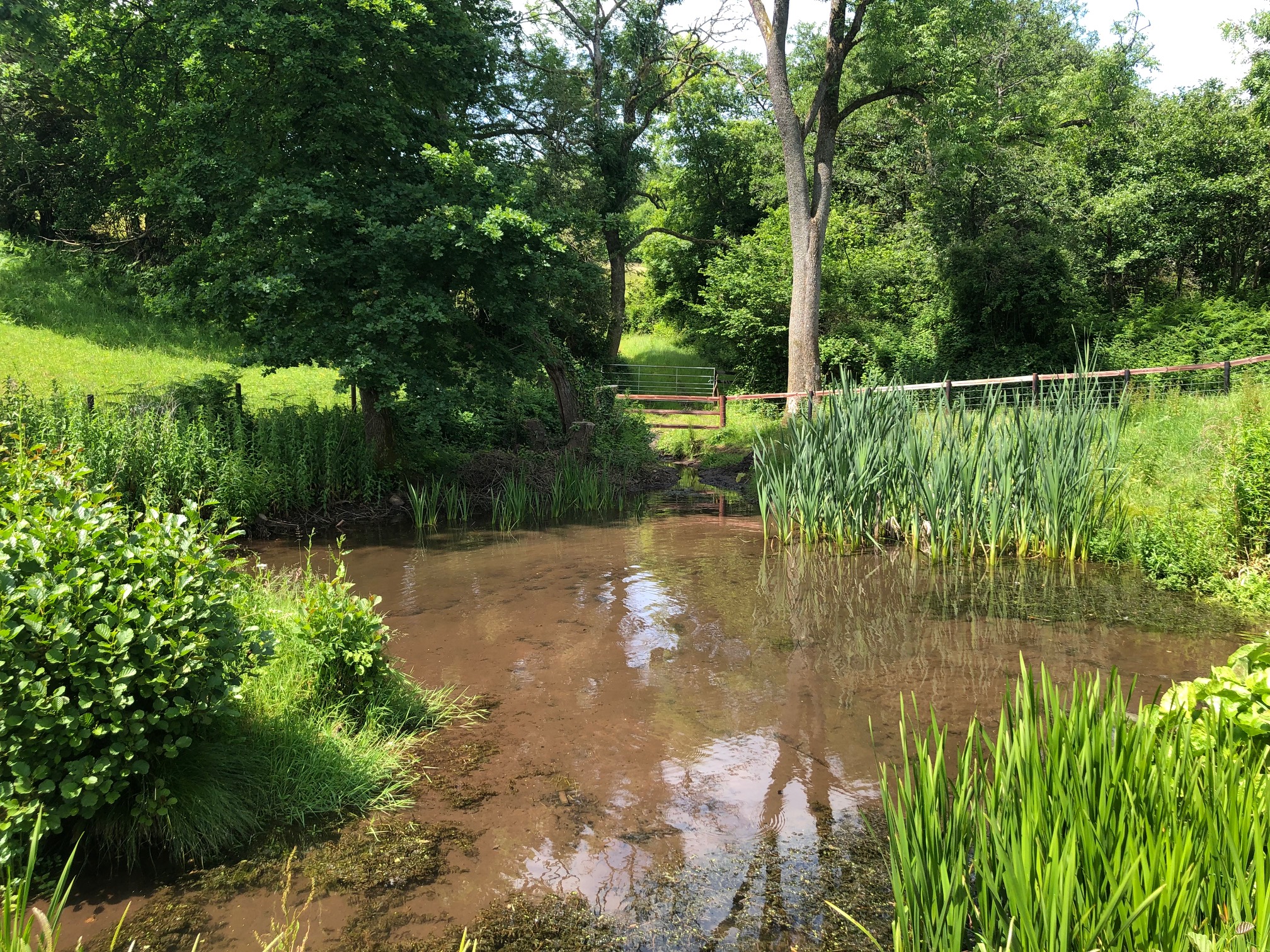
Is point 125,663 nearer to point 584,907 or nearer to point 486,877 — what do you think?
point 486,877

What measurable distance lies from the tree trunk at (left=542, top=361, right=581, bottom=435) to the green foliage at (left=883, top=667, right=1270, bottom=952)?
11644mm

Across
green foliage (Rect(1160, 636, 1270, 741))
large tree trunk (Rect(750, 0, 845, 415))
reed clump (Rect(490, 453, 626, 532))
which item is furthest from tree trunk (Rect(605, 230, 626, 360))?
green foliage (Rect(1160, 636, 1270, 741))

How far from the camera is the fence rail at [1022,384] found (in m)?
9.72

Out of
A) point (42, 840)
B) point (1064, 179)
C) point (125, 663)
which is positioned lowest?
point (42, 840)

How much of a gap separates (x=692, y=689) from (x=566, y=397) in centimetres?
921

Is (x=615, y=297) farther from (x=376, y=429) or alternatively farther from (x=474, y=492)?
(x=376, y=429)

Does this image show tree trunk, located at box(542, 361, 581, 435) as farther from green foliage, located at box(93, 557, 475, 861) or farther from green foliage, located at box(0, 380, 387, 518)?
green foliage, located at box(93, 557, 475, 861)

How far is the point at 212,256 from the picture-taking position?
424 inches

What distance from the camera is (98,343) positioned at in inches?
603

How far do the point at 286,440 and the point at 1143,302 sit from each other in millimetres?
19284

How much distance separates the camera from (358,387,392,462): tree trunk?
11.1 m

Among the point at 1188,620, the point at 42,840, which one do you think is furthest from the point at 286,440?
the point at 1188,620

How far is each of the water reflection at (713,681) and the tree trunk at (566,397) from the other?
4.74 meters

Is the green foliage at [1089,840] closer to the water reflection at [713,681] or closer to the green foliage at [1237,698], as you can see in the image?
the green foliage at [1237,698]
